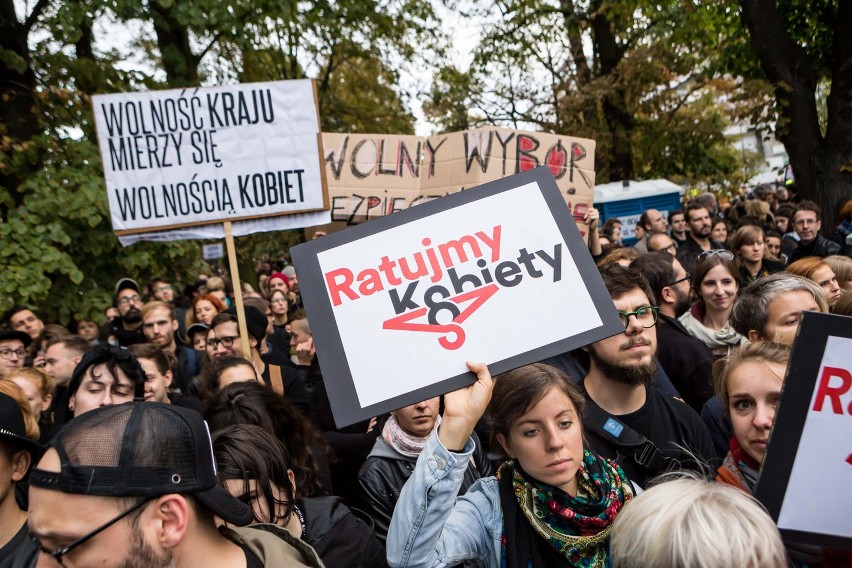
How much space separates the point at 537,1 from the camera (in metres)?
18.0

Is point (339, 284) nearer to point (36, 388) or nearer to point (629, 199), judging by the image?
→ point (36, 388)

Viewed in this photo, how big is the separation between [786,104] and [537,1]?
8.55 meters

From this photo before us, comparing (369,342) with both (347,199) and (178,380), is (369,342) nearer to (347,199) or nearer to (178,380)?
(178,380)

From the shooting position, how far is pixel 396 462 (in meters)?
3.23

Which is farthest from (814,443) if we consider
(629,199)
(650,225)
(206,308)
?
(629,199)

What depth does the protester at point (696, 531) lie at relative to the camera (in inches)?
63.7

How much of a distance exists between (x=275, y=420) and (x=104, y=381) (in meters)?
1.05

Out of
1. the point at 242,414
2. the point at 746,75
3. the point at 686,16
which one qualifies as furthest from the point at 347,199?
the point at 686,16

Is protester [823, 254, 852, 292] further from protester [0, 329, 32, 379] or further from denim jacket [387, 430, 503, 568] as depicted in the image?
protester [0, 329, 32, 379]

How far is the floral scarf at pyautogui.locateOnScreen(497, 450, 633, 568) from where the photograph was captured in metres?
2.29

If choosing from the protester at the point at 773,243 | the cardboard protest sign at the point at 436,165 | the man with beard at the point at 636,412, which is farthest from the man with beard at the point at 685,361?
the protester at the point at 773,243

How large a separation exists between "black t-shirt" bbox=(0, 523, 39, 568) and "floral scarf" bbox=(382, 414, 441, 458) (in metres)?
1.29

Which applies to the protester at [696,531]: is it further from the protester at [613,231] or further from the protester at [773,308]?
the protester at [613,231]

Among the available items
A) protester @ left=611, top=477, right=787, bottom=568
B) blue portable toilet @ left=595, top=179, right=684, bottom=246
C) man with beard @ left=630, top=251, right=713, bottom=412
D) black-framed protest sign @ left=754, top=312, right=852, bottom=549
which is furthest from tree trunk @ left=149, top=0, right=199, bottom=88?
blue portable toilet @ left=595, top=179, right=684, bottom=246
